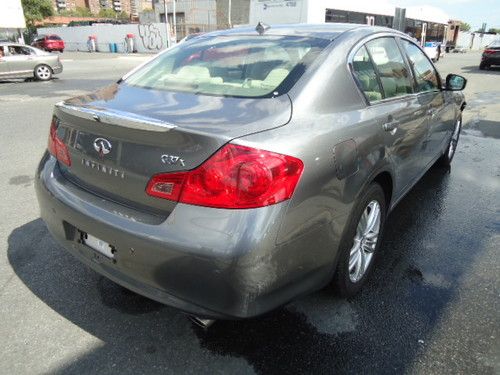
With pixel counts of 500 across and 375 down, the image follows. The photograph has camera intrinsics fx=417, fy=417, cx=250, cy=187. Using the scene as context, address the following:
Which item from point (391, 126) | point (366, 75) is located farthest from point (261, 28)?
point (391, 126)

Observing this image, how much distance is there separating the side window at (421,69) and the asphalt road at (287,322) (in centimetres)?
128

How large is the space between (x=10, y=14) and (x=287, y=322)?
3986 cm

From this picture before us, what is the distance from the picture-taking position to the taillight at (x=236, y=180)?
5.96ft

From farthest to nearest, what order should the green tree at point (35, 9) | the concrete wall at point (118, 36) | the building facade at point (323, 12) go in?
the green tree at point (35, 9), the concrete wall at point (118, 36), the building facade at point (323, 12)

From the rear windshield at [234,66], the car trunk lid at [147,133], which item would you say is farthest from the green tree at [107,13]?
the car trunk lid at [147,133]

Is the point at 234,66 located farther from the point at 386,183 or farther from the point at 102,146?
the point at 386,183

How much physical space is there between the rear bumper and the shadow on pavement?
0.39 m

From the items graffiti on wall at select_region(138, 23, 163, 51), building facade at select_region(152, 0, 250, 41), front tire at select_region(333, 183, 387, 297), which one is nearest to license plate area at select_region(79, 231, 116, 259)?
front tire at select_region(333, 183, 387, 297)

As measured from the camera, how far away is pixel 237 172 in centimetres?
182

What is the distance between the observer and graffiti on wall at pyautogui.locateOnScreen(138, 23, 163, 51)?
3912cm

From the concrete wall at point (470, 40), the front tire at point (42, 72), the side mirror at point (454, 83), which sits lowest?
the concrete wall at point (470, 40)

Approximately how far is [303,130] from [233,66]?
996 millimetres

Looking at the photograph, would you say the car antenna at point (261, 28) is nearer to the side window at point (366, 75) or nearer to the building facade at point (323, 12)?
the side window at point (366, 75)

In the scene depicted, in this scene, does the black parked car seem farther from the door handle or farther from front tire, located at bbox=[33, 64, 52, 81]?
the door handle
